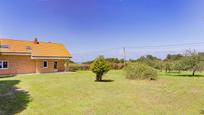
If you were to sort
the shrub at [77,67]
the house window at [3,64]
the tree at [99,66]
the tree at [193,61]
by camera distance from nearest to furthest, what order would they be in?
the tree at [99,66] → the house window at [3,64] → the tree at [193,61] → the shrub at [77,67]

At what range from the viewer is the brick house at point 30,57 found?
2544 centimetres

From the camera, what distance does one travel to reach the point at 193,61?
2750 centimetres

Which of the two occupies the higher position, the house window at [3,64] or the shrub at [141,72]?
the house window at [3,64]

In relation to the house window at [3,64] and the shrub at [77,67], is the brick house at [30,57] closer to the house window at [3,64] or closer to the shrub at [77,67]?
the house window at [3,64]

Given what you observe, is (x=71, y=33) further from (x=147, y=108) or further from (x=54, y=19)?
(x=147, y=108)

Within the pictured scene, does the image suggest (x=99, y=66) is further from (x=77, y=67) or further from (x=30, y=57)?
(x=77, y=67)

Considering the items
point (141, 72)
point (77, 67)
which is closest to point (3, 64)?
point (77, 67)

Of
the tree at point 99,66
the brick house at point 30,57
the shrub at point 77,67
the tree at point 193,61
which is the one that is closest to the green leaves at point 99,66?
the tree at point 99,66

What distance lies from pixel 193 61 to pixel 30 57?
25767mm

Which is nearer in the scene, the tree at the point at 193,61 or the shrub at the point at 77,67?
the tree at the point at 193,61

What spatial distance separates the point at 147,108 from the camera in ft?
26.7

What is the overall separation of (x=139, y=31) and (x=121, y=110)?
25862 mm

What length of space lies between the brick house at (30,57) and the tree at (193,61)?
20.1 m

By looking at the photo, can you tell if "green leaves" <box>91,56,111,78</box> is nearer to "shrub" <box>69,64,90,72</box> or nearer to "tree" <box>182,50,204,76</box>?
"tree" <box>182,50,204,76</box>
